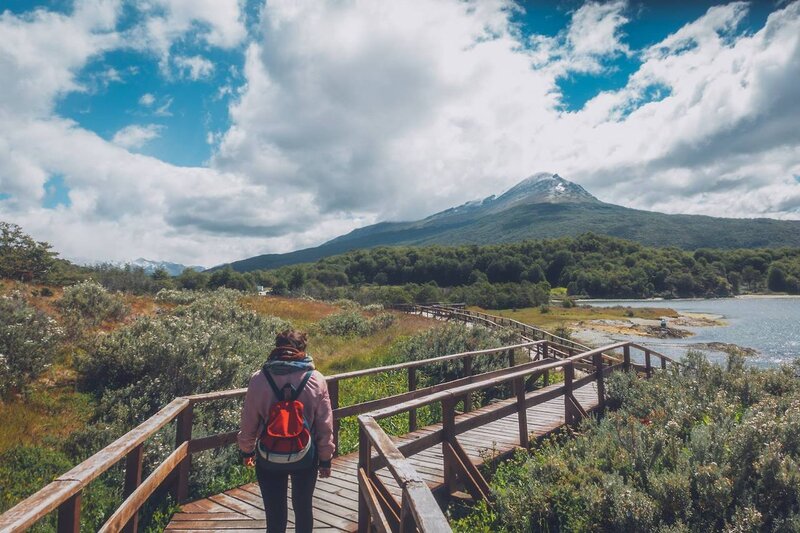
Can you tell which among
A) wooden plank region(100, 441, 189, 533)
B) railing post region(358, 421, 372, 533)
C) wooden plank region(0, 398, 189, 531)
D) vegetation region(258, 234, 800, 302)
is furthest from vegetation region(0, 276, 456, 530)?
vegetation region(258, 234, 800, 302)

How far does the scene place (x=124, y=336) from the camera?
902 cm

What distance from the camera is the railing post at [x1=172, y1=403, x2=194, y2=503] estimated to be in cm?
482

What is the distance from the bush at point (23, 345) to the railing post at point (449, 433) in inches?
275

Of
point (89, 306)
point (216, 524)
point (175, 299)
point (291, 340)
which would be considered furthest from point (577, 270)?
point (291, 340)

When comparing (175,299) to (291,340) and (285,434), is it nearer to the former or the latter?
(291,340)

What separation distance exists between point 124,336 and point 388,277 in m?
103

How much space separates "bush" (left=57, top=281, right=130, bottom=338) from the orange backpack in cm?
998

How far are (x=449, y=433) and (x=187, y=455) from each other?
2.92 m

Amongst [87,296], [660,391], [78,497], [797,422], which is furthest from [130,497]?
[87,296]

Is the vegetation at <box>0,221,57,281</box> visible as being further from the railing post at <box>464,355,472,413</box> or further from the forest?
the forest

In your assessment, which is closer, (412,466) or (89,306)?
(412,466)

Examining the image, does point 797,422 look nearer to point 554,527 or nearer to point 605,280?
point 554,527

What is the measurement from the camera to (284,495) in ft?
11.4

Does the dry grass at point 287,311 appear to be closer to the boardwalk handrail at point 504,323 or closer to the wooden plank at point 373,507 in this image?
the boardwalk handrail at point 504,323
